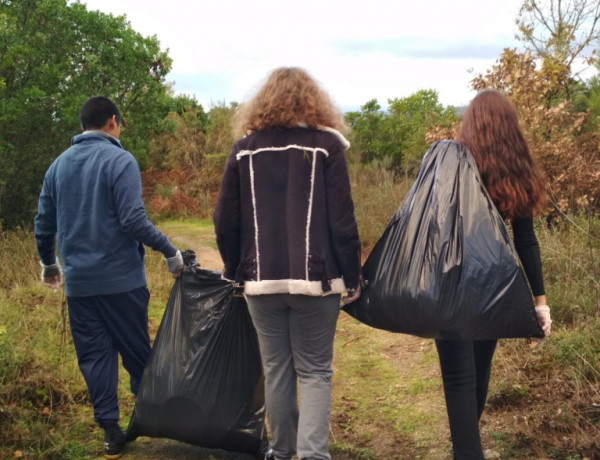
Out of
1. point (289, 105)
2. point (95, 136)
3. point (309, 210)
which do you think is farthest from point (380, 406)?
point (95, 136)

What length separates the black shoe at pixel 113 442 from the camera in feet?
11.3

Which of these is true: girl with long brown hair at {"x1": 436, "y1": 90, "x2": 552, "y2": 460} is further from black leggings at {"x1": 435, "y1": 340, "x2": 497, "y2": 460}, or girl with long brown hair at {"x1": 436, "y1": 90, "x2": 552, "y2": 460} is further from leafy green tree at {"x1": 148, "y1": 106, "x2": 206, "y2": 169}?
leafy green tree at {"x1": 148, "y1": 106, "x2": 206, "y2": 169}

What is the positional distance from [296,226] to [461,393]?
3.30 ft

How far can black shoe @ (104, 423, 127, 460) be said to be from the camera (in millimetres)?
3436

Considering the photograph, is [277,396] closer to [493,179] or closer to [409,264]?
[409,264]

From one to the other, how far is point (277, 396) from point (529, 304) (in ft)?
3.81

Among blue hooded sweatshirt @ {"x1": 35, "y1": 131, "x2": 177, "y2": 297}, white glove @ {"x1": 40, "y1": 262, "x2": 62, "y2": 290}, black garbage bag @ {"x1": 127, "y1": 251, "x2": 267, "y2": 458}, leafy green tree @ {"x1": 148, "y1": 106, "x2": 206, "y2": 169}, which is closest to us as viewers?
black garbage bag @ {"x1": 127, "y1": 251, "x2": 267, "y2": 458}

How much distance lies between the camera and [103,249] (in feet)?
11.2

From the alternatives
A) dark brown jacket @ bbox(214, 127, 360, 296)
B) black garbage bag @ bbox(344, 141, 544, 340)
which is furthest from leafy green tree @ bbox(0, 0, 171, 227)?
black garbage bag @ bbox(344, 141, 544, 340)

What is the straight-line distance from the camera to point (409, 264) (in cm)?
274

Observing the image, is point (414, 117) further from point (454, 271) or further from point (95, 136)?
point (454, 271)

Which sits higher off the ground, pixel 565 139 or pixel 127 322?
pixel 565 139

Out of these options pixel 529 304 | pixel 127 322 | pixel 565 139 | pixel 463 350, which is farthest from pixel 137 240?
pixel 565 139

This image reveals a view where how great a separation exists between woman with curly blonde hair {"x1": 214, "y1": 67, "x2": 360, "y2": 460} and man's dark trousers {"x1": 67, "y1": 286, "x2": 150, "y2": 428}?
835mm
